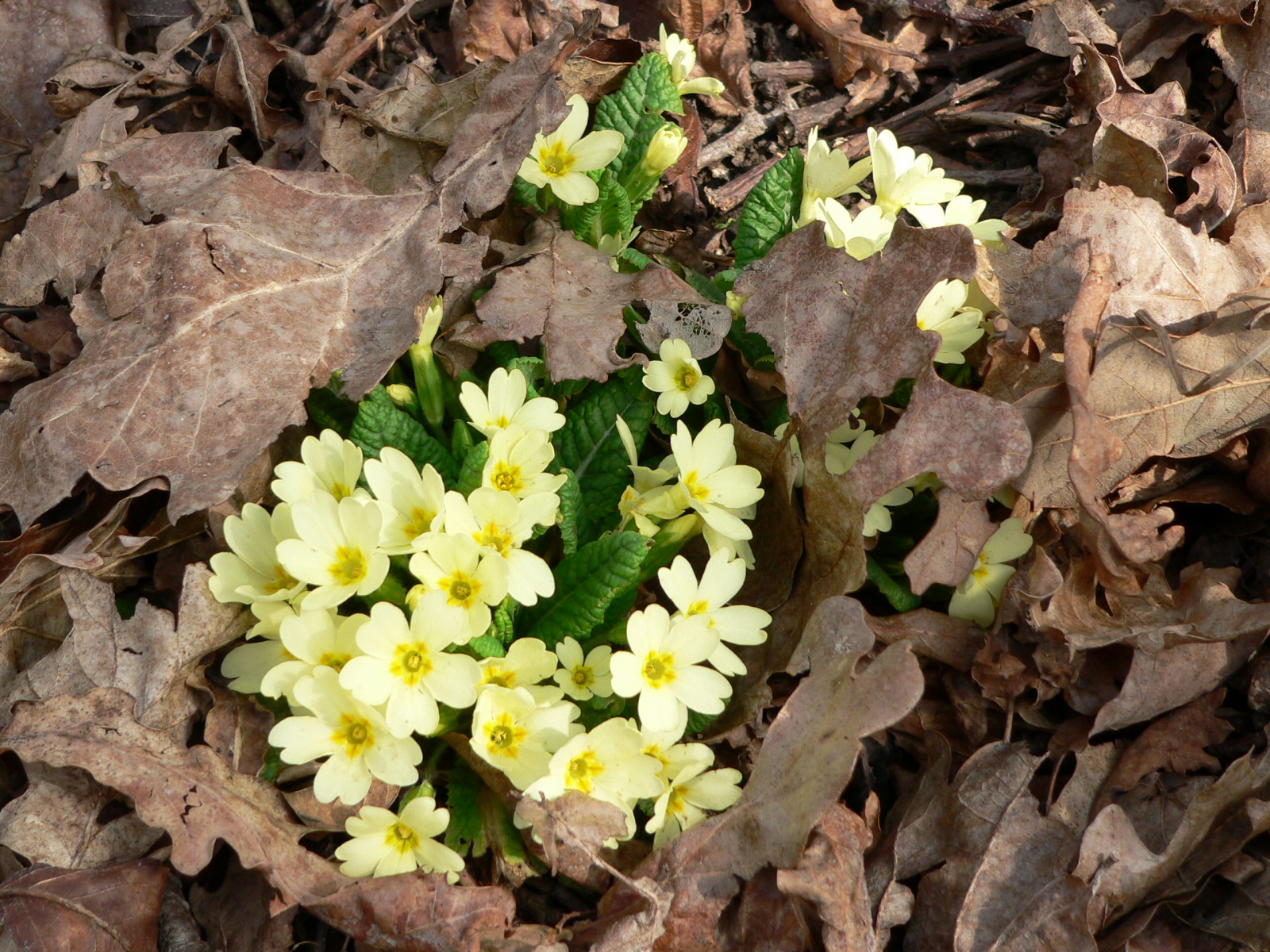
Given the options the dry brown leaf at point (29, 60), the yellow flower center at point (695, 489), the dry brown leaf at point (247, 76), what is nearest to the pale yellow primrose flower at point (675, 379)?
the yellow flower center at point (695, 489)

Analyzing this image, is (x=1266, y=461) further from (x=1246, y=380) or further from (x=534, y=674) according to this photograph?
(x=534, y=674)

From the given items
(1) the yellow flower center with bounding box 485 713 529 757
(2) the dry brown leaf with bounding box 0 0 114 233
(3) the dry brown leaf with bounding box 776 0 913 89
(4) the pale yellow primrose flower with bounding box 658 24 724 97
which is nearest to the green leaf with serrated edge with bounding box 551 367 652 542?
(1) the yellow flower center with bounding box 485 713 529 757

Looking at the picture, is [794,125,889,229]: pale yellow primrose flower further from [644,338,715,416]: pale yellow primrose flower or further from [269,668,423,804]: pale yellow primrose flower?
[269,668,423,804]: pale yellow primrose flower

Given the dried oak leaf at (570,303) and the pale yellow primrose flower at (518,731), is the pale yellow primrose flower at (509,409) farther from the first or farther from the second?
the pale yellow primrose flower at (518,731)

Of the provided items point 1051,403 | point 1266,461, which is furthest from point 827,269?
point 1266,461

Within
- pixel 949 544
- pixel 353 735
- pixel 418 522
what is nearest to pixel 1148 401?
pixel 949 544
